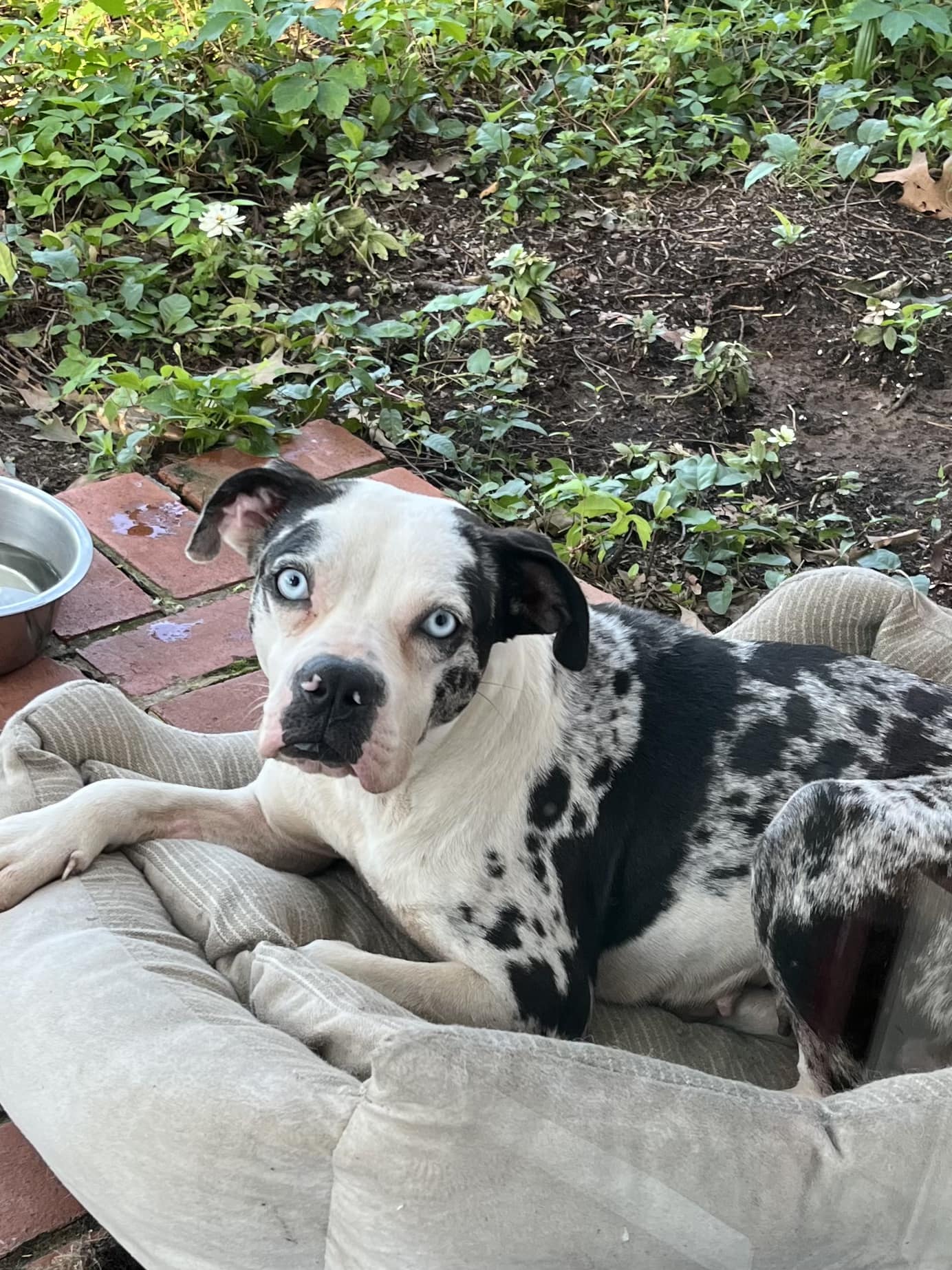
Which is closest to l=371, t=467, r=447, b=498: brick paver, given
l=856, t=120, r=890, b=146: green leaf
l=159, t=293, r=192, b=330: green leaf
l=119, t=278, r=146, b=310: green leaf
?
l=159, t=293, r=192, b=330: green leaf

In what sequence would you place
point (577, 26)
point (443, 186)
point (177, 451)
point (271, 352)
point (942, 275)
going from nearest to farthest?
point (177, 451) < point (271, 352) < point (942, 275) < point (443, 186) < point (577, 26)

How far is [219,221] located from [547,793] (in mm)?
3601

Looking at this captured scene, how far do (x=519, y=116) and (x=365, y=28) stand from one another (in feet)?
2.79

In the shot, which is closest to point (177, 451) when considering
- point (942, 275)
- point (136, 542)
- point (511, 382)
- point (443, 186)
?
point (136, 542)

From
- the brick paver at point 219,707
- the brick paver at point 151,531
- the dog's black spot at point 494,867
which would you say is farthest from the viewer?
the brick paver at point 151,531

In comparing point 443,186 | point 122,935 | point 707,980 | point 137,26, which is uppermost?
point 137,26

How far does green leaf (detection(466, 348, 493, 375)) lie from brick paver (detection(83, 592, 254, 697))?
61.2 inches

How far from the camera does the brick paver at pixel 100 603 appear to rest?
428 cm

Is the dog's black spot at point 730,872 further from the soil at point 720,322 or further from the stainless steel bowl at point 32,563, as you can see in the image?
the soil at point 720,322

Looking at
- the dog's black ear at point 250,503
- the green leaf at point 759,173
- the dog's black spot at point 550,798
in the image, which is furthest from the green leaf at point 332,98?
the dog's black spot at point 550,798

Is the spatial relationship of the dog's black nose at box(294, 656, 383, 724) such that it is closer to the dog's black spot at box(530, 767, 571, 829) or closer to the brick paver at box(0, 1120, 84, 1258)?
the dog's black spot at box(530, 767, 571, 829)

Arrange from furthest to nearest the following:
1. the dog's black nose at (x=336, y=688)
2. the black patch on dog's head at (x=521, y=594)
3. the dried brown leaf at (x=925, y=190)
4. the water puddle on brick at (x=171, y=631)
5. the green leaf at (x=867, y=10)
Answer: the green leaf at (x=867, y=10)
the dried brown leaf at (x=925, y=190)
the water puddle on brick at (x=171, y=631)
the black patch on dog's head at (x=521, y=594)
the dog's black nose at (x=336, y=688)

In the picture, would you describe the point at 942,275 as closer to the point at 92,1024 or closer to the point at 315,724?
the point at 315,724

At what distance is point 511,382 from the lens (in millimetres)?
5484
